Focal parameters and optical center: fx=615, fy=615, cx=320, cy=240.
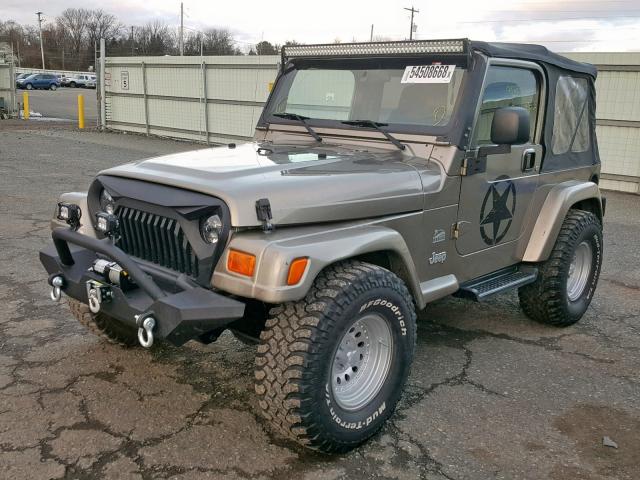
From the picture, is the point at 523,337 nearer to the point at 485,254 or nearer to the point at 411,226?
the point at 485,254

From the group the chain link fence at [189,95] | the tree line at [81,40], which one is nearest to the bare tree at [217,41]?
the tree line at [81,40]

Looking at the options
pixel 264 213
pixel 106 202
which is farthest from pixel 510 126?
pixel 106 202

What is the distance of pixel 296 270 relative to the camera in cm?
261

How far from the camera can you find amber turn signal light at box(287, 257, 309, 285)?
8.48 feet

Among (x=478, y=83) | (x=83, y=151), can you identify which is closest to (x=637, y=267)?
(x=478, y=83)

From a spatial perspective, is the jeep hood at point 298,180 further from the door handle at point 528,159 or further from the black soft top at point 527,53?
the door handle at point 528,159

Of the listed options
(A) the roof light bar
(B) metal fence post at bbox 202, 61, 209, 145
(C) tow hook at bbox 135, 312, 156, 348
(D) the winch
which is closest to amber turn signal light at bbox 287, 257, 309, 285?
(C) tow hook at bbox 135, 312, 156, 348

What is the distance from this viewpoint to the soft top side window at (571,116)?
4.51 meters

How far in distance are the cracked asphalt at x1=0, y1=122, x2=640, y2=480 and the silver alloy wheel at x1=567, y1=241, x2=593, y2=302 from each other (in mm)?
248

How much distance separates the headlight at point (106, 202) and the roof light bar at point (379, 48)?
5.96 ft

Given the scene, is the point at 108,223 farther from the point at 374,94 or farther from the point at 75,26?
the point at 75,26

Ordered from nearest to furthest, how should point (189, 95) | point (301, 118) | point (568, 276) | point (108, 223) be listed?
point (108, 223) < point (301, 118) < point (568, 276) < point (189, 95)

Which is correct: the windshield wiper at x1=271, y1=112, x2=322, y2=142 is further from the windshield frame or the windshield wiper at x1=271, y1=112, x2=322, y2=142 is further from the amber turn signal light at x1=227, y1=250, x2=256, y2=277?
the amber turn signal light at x1=227, y1=250, x2=256, y2=277

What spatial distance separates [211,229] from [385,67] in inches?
72.0
